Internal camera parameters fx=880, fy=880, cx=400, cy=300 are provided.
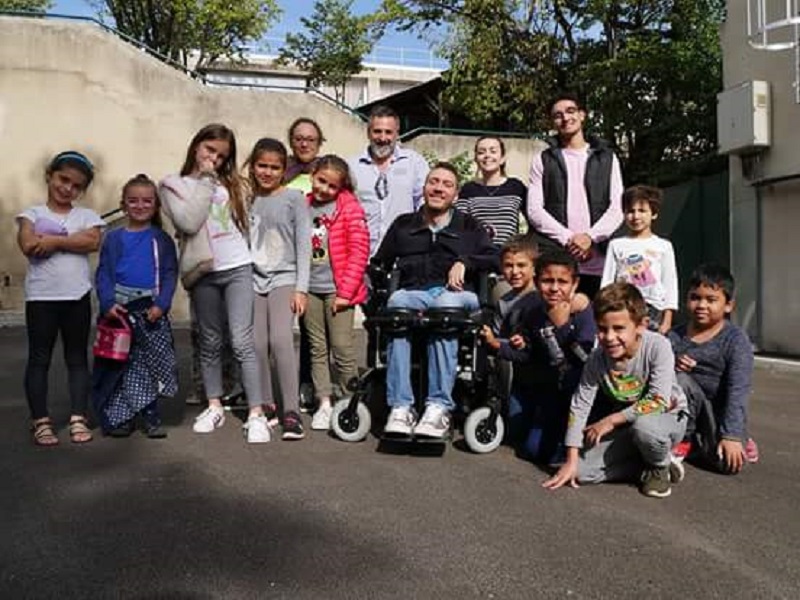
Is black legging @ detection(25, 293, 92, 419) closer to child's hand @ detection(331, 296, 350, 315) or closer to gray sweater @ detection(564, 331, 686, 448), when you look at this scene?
child's hand @ detection(331, 296, 350, 315)

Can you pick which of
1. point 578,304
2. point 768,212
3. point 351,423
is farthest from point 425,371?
point 768,212

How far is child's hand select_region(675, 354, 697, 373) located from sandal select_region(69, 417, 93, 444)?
3393 mm

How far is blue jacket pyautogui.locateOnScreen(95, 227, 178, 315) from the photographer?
5293 mm

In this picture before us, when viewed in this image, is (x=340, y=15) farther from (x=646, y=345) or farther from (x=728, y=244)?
(x=646, y=345)

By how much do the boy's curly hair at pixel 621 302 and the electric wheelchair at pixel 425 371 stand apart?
0.78 meters

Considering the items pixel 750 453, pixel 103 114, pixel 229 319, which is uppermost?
pixel 103 114

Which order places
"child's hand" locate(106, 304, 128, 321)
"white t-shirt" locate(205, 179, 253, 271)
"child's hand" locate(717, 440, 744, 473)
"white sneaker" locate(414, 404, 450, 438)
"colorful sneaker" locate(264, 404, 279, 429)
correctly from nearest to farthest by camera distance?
1. "child's hand" locate(717, 440, 744, 473)
2. "white sneaker" locate(414, 404, 450, 438)
3. "child's hand" locate(106, 304, 128, 321)
4. "white t-shirt" locate(205, 179, 253, 271)
5. "colorful sneaker" locate(264, 404, 279, 429)

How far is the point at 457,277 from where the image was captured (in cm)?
521

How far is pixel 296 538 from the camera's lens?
11.5 ft

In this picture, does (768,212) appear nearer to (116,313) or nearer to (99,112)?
(116,313)

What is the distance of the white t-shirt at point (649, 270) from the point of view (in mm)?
5492

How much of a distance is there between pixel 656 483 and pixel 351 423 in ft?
6.06

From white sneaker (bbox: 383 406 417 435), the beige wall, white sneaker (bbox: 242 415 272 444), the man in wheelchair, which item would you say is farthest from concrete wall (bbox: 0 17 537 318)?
white sneaker (bbox: 383 406 417 435)

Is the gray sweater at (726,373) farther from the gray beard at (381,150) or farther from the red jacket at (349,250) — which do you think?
the gray beard at (381,150)
